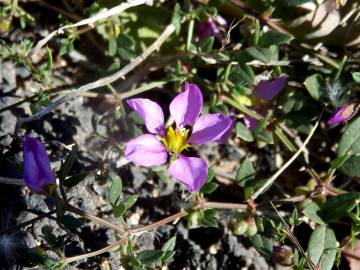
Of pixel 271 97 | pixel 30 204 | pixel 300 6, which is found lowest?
pixel 30 204

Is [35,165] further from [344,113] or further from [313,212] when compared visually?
[344,113]

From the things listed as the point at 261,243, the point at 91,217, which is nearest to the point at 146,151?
the point at 91,217

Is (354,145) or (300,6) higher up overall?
(300,6)

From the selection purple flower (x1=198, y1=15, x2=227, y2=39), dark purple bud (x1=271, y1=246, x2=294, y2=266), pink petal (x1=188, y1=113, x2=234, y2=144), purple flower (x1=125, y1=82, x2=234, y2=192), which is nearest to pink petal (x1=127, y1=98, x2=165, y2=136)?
purple flower (x1=125, y1=82, x2=234, y2=192)

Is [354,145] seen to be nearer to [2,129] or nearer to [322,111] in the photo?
[322,111]

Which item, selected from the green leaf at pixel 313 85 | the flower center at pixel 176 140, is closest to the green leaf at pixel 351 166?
the green leaf at pixel 313 85

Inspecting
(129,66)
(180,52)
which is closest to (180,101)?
(129,66)
